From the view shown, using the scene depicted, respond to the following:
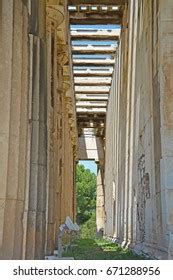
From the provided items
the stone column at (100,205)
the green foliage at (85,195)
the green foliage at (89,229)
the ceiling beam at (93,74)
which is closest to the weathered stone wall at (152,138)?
the ceiling beam at (93,74)

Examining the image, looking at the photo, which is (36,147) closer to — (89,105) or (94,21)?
(94,21)

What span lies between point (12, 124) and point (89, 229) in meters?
56.0

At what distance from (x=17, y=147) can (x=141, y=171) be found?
29.7 ft

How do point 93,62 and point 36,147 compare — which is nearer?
point 36,147

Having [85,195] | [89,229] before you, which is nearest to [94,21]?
[89,229]

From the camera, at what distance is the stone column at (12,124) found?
7.30m

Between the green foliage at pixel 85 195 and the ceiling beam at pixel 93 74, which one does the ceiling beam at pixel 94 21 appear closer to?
the ceiling beam at pixel 93 74

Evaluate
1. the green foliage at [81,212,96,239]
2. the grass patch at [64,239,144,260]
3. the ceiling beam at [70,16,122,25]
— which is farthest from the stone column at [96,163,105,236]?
the grass patch at [64,239,144,260]

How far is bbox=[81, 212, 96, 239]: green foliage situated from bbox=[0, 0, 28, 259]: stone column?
50.2m

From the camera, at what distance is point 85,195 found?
236 feet

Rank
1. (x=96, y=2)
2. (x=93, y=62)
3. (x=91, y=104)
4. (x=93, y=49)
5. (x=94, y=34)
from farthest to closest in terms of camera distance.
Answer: (x=91, y=104), (x=93, y=62), (x=93, y=49), (x=94, y=34), (x=96, y=2)

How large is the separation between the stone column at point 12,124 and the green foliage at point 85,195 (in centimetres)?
6121
